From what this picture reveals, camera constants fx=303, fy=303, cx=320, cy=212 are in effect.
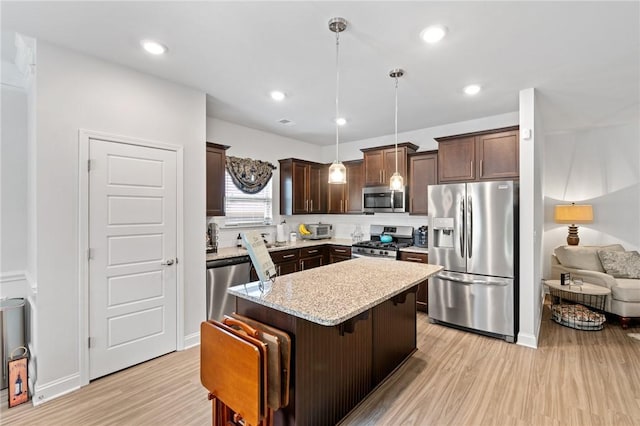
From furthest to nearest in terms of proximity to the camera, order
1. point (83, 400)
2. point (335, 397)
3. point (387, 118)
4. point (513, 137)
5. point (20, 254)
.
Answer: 1. point (387, 118)
2. point (513, 137)
3. point (20, 254)
4. point (83, 400)
5. point (335, 397)

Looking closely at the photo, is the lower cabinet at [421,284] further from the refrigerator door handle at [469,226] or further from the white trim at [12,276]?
the white trim at [12,276]

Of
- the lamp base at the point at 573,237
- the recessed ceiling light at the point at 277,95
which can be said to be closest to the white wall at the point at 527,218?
the lamp base at the point at 573,237

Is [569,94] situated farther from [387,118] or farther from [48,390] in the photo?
[48,390]

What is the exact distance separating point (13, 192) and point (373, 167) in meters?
4.36

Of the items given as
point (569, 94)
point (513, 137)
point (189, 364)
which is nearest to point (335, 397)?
point (189, 364)

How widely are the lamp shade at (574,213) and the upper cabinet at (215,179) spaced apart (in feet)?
17.3

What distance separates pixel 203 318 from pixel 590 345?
426 centimetres

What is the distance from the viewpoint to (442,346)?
130 inches

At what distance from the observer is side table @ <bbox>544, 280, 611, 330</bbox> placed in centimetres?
374

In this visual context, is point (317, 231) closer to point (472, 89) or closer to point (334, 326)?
point (472, 89)

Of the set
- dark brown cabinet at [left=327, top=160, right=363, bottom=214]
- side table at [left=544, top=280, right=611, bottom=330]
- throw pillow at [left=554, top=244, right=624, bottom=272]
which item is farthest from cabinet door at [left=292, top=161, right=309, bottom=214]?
throw pillow at [left=554, top=244, right=624, bottom=272]

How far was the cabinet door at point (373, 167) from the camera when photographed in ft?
16.1

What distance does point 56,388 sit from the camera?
239 centimetres

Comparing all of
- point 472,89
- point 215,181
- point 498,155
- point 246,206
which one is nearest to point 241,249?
point 246,206
